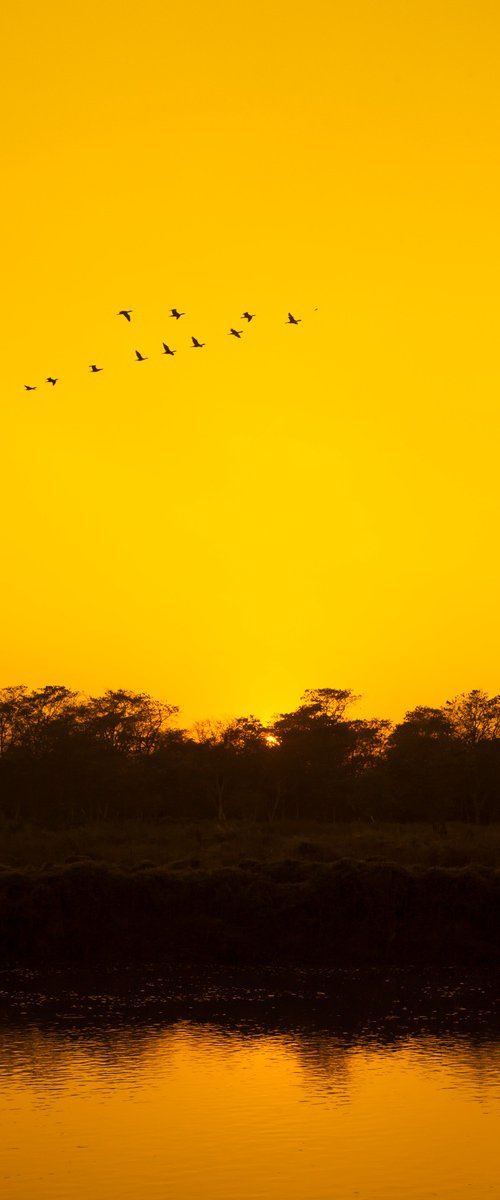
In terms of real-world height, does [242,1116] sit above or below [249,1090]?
below

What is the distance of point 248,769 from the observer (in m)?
88.0

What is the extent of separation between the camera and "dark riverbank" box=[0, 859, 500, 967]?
117 ft

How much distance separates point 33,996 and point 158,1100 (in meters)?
8.91

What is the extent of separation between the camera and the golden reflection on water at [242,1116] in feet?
60.2

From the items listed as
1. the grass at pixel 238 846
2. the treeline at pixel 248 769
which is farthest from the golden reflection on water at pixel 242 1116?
the treeline at pixel 248 769

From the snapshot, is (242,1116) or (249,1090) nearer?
(242,1116)

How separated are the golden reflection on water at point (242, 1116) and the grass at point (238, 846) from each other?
14135 mm

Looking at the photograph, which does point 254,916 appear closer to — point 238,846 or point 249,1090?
point 238,846

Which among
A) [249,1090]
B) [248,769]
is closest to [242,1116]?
[249,1090]

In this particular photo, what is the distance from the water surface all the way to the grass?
10.1 metres

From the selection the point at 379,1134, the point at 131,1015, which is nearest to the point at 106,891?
the point at 131,1015

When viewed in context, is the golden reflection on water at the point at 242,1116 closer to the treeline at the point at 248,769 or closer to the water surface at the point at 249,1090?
the water surface at the point at 249,1090

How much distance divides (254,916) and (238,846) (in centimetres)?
1277

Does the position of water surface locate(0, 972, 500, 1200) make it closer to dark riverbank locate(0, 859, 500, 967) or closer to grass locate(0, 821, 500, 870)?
dark riverbank locate(0, 859, 500, 967)
